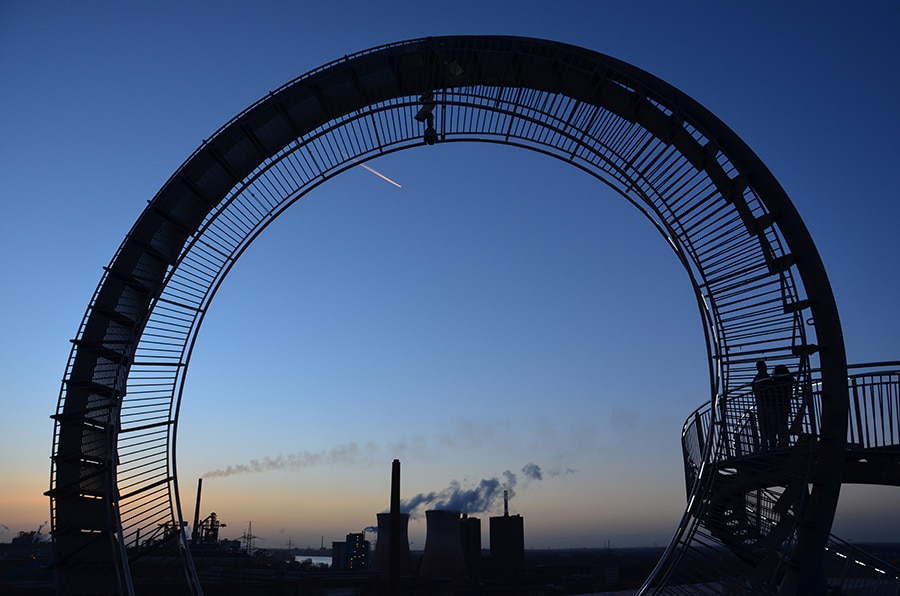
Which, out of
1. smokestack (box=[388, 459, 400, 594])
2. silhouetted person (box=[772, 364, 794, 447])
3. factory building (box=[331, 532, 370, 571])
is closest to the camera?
silhouetted person (box=[772, 364, 794, 447])

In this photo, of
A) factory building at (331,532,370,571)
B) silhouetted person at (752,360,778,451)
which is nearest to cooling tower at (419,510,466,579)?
factory building at (331,532,370,571)

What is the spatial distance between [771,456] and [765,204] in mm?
4879

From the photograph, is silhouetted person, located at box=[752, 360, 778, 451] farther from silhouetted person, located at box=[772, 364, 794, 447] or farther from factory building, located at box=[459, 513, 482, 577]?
factory building, located at box=[459, 513, 482, 577]

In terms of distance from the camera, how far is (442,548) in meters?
55.5

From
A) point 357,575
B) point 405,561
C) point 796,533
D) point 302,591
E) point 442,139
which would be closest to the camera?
point 796,533

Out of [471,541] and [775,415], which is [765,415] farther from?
[471,541]

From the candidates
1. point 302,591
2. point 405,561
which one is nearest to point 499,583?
point 405,561

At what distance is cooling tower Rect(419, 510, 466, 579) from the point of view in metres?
54.9

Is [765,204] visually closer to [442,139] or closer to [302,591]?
[442,139]

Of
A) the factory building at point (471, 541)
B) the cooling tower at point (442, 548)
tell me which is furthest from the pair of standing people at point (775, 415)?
the factory building at point (471, 541)

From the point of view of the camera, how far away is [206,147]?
15.7 meters

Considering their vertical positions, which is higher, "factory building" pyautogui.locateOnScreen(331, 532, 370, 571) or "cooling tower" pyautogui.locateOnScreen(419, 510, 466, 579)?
"cooling tower" pyautogui.locateOnScreen(419, 510, 466, 579)

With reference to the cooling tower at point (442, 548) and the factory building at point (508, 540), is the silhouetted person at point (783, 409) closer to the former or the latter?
the cooling tower at point (442, 548)

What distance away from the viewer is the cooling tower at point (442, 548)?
54912 mm
